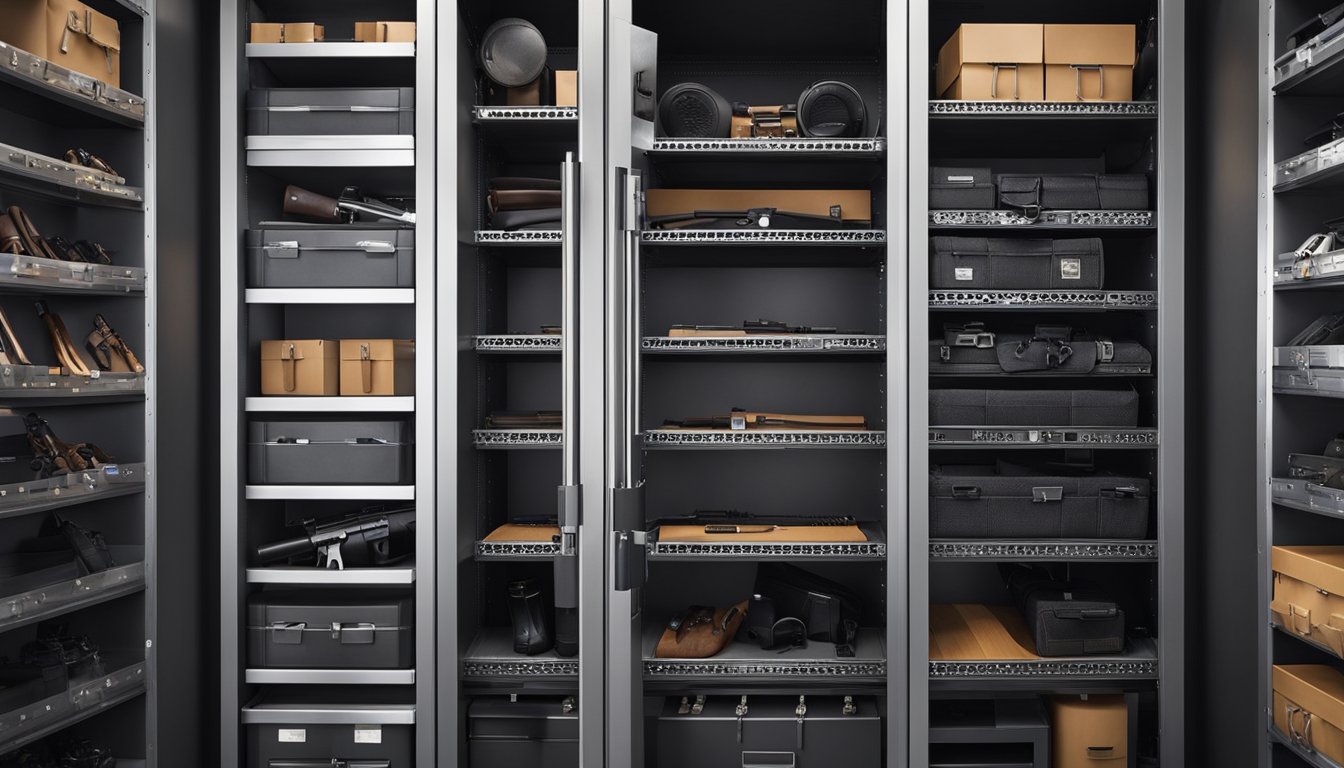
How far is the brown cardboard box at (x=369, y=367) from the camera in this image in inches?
110

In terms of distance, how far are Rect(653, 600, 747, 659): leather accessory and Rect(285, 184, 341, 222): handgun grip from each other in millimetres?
1889

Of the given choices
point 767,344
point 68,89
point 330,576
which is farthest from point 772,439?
point 68,89

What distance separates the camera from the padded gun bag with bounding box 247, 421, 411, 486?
2.78 m

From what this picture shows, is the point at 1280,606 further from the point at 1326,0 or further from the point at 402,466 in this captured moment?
the point at 402,466

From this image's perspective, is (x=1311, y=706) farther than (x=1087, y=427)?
No

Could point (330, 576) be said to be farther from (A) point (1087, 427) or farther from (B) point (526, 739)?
(A) point (1087, 427)

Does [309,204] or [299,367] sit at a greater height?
[309,204]

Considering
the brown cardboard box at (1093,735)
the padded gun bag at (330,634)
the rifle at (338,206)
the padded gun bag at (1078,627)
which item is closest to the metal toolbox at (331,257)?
the rifle at (338,206)

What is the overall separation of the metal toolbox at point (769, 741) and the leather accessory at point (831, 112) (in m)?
1.95

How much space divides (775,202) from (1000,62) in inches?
34.1

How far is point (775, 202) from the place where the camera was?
2896 millimetres

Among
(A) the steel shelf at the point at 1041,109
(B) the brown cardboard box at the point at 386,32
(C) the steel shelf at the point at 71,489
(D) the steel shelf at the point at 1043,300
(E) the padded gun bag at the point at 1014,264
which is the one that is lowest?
(C) the steel shelf at the point at 71,489

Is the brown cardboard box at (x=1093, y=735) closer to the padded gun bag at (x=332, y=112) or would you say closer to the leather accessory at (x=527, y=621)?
the leather accessory at (x=527, y=621)

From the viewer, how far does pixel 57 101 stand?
2350 mm
